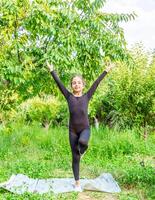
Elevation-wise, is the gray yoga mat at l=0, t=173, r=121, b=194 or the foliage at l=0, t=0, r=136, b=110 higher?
the foliage at l=0, t=0, r=136, b=110

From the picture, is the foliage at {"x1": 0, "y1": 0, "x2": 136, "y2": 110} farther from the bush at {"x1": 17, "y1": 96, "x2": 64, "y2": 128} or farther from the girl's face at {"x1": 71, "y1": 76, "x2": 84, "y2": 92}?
the bush at {"x1": 17, "y1": 96, "x2": 64, "y2": 128}

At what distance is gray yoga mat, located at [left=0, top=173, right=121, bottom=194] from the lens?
234 inches

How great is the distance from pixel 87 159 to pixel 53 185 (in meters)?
2.51

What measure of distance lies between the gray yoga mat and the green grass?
14cm

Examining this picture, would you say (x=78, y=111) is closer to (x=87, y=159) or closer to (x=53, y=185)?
(x=53, y=185)

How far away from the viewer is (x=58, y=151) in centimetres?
972

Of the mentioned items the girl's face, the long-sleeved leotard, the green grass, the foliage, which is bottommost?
the green grass

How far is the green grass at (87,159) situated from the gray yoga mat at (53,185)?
0.14 m

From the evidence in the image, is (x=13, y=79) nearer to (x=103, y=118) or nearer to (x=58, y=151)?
(x=58, y=151)

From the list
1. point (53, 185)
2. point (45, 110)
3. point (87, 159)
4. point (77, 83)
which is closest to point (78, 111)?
point (77, 83)

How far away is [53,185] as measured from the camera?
20.7 ft

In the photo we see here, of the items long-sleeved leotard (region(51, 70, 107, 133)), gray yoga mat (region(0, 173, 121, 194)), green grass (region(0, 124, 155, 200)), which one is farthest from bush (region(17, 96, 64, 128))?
long-sleeved leotard (region(51, 70, 107, 133))

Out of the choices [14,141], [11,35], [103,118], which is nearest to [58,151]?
[14,141]

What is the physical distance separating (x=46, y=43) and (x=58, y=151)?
2820 mm
